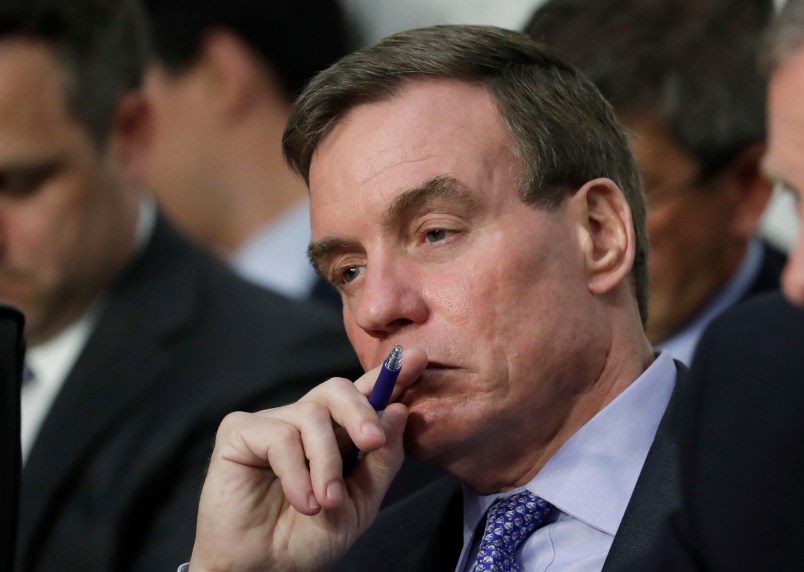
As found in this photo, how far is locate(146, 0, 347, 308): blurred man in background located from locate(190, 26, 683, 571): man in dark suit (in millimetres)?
3258

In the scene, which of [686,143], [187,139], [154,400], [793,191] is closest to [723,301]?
[686,143]

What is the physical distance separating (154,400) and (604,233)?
1.76 meters

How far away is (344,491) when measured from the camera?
240 cm

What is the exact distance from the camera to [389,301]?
2307mm

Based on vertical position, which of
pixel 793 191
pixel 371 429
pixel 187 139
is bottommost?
pixel 187 139

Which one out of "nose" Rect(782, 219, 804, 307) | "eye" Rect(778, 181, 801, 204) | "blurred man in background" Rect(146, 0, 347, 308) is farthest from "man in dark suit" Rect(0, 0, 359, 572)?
"nose" Rect(782, 219, 804, 307)

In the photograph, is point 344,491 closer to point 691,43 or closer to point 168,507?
point 168,507

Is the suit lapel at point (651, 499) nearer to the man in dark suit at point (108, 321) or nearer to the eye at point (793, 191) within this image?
the eye at point (793, 191)

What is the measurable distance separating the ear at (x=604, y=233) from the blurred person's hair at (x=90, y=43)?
7.47ft

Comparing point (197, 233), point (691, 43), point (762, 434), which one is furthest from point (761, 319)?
point (197, 233)

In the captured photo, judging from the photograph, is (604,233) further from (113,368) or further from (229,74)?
(229,74)

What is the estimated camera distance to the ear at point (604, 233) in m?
2.43

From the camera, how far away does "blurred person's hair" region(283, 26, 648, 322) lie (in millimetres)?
2436

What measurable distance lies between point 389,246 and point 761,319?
0.93 meters
